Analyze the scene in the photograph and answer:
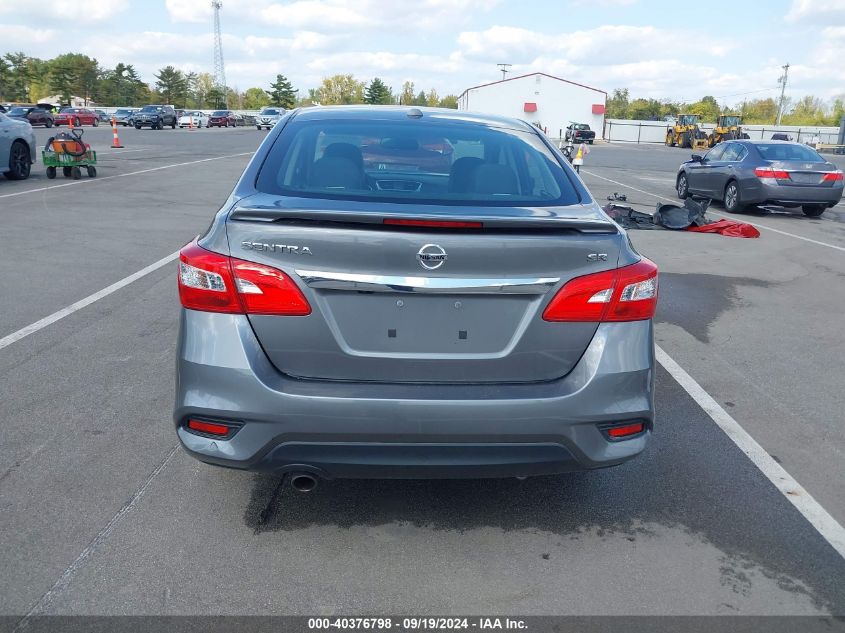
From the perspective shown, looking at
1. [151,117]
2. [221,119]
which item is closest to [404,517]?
[151,117]

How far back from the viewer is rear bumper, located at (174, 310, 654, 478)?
280cm

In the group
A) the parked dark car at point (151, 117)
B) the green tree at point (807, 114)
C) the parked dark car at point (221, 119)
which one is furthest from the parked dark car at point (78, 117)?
the green tree at point (807, 114)

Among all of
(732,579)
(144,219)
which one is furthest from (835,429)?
(144,219)

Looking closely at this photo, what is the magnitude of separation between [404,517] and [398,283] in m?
1.18

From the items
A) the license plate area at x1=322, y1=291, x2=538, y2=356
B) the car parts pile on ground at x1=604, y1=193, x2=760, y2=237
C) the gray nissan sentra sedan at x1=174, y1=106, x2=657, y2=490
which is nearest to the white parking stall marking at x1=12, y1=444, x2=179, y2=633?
the gray nissan sentra sedan at x1=174, y1=106, x2=657, y2=490

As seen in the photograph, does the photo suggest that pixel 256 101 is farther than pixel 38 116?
Yes

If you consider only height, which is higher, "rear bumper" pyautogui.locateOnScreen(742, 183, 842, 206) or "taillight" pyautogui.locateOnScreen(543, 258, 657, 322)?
"taillight" pyautogui.locateOnScreen(543, 258, 657, 322)

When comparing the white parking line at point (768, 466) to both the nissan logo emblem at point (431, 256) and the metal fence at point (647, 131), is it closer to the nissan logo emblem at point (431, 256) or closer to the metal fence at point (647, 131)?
the nissan logo emblem at point (431, 256)

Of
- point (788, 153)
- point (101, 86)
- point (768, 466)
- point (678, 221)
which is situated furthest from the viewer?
point (101, 86)

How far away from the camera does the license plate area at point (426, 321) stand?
2.81m

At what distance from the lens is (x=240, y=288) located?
9.32 ft

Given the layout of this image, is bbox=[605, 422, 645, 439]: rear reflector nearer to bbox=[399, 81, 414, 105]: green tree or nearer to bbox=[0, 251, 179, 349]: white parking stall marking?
bbox=[0, 251, 179, 349]: white parking stall marking

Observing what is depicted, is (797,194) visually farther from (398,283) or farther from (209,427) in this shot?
(209,427)

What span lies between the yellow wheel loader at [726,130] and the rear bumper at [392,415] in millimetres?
61288
